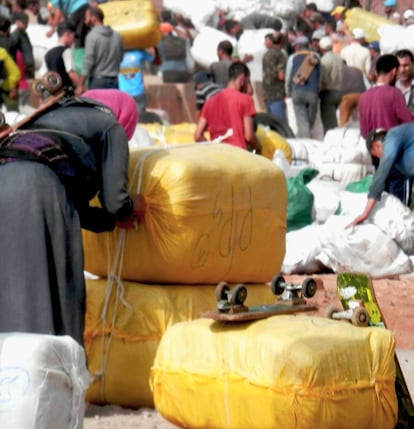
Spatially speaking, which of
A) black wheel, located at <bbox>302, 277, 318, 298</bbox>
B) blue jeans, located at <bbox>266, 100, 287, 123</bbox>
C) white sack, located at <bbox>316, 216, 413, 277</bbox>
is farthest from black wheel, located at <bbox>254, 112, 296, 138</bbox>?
black wheel, located at <bbox>302, 277, 318, 298</bbox>

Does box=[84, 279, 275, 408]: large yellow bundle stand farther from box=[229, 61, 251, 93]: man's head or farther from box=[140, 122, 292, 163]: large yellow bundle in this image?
box=[140, 122, 292, 163]: large yellow bundle

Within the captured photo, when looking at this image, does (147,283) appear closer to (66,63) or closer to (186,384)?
(186,384)

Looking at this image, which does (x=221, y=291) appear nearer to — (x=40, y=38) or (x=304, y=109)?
(x=304, y=109)

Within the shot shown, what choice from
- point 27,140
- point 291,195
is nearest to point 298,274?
point 291,195

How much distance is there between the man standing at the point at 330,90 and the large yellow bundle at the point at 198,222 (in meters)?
10.9

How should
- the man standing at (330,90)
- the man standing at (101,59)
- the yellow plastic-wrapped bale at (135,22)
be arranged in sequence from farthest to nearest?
1. the yellow plastic-wrapped bale at (135,22)
2. the man standing at (330,90)
3. the man standing at (101,59)

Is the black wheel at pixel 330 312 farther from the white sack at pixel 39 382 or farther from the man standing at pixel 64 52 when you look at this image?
the man standing at pixel 64 52

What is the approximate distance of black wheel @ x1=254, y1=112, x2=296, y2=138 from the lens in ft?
54.8

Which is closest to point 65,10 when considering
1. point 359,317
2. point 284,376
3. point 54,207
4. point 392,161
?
point 392,161

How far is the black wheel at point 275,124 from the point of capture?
1670 centimetres

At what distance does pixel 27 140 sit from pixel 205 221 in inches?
36.7

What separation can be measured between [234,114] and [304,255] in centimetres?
182

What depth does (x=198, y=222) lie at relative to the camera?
659cm

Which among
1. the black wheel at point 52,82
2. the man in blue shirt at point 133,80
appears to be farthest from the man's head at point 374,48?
the black wheel at point 52,82
